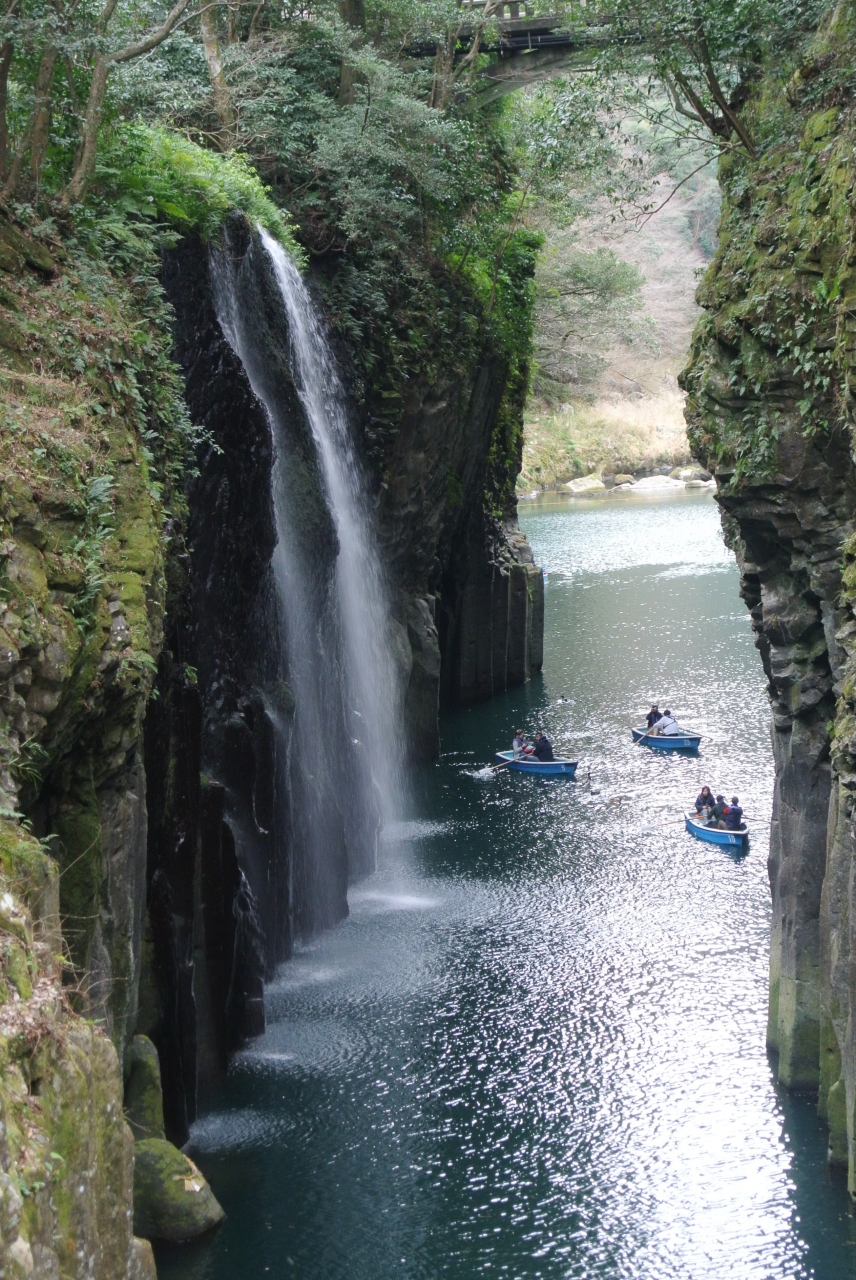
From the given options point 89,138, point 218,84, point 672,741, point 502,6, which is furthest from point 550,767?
point 502,6

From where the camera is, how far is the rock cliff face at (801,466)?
15125 mm

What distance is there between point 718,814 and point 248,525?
39.6 feet

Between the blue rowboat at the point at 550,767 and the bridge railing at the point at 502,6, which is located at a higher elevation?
the bridge railing at the point at 502,6

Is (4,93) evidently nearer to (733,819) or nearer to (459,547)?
(733,819)

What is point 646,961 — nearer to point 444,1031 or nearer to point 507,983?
point 507,983

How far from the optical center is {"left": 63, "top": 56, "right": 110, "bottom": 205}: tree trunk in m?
17.5

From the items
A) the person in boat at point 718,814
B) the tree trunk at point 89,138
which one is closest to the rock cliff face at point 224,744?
the tree trunk at point 89,138

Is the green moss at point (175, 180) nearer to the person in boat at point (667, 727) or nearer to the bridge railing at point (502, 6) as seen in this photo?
the bridge railing at point (502, 6)

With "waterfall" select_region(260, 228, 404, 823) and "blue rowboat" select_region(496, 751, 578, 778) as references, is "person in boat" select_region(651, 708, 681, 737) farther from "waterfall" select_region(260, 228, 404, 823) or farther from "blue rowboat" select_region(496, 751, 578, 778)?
"waterfall" select_region(260, 228, 404, 823)

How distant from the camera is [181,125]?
28.2 meters

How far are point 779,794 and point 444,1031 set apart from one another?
603 cm

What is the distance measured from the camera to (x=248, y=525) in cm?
2078

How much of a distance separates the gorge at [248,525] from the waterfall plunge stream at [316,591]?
11cm

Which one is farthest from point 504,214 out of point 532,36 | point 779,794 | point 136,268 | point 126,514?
point 126,514
